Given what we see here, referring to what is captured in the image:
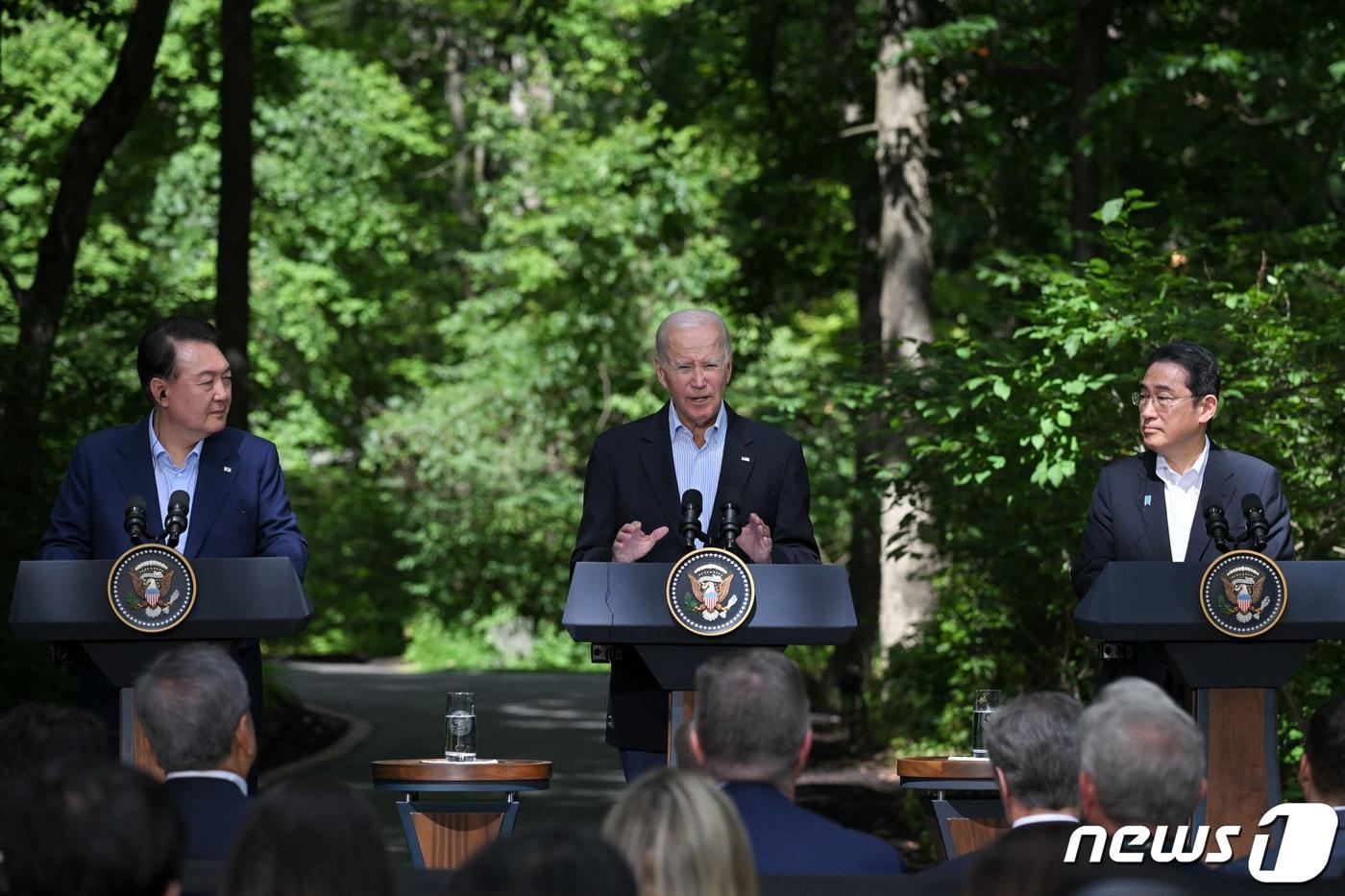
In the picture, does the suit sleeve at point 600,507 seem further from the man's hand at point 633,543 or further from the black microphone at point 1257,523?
the black microphone at point 1257,523

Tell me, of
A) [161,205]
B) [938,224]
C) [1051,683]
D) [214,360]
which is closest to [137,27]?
[1051,683]

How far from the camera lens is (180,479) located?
6141 mm

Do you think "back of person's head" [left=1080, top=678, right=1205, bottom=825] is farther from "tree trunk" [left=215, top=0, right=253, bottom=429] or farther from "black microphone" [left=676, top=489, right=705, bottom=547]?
"tree trunk" [left=215, top=0, right=253, bottom=429]

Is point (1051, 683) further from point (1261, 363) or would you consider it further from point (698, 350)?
point (698, 350)

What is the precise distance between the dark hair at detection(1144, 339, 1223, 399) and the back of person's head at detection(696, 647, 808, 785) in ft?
7.64

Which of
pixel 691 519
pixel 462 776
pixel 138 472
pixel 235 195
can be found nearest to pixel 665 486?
pixel 691 519

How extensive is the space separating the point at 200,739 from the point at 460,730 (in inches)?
91.0

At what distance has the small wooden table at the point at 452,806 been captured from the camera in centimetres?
616

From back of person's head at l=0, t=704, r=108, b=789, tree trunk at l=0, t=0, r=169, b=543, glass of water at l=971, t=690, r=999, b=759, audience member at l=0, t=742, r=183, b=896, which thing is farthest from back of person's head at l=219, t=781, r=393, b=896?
tree trunk at l=0, t=0, r=169, b=543

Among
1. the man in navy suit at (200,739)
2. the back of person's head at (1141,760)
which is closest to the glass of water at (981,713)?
the back of person's head at (1141,760)

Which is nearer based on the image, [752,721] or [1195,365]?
[752,721]

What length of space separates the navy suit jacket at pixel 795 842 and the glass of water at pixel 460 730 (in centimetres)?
248

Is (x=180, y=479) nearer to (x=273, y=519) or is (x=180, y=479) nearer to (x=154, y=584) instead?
(x=273, y=519)

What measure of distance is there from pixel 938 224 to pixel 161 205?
11.6 metres
